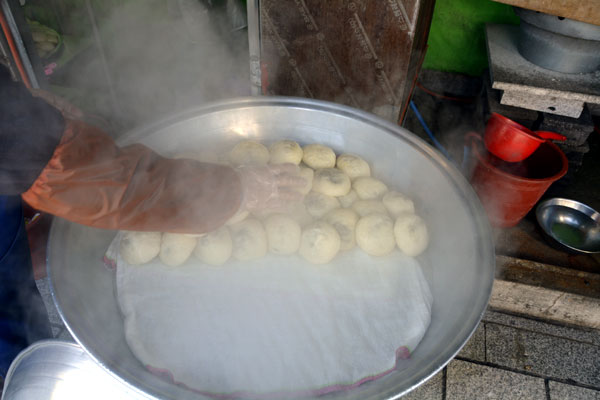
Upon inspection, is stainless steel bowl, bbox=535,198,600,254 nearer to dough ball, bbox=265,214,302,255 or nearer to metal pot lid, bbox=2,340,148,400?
dough ball, bbox=265,214,302,255

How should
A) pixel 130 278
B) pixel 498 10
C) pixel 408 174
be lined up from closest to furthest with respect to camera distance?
pixel 130 278 → pixel 408 174 → pixel 498 10

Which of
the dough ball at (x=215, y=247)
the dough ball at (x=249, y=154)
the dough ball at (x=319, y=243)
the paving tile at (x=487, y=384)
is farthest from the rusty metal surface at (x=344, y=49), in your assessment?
the paving tile at (x=487, y=384)

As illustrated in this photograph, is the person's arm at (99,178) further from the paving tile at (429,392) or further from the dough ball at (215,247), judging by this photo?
the paving tile at (429,392)

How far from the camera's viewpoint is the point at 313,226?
194 centimetres

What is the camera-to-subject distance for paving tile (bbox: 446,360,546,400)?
2209mm

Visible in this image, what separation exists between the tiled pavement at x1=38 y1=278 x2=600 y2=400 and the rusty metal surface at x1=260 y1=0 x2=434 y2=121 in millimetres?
1536

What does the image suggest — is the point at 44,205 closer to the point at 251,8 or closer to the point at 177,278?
the point at 177,278

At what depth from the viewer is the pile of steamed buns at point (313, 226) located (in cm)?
188

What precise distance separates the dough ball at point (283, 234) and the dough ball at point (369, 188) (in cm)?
42

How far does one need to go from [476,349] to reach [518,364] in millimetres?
236

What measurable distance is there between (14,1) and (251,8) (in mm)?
1342

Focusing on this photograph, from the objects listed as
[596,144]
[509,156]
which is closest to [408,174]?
[509,156]

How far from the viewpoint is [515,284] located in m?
2.39

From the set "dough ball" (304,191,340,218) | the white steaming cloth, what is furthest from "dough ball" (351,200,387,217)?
the white steaming cloth
